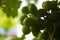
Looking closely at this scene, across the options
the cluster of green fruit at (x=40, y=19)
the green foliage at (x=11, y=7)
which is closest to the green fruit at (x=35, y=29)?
the cluster of green fruit at (x=40, y=19)

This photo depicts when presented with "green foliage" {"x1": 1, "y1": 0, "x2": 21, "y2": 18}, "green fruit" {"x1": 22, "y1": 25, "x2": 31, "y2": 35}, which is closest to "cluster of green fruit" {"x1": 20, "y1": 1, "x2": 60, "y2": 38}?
"green fruit" {"x1": 22, "y1": 25, "x2": 31, "y2": 35}

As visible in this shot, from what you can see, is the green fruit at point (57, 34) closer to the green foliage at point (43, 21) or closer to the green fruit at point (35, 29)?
the green foliage at point (43, 21)

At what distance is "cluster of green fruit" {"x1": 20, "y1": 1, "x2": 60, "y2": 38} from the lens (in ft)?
3.03

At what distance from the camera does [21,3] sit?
3.83ft

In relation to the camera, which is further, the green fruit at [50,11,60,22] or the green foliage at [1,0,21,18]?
the green foliage at [1,0,21,18]

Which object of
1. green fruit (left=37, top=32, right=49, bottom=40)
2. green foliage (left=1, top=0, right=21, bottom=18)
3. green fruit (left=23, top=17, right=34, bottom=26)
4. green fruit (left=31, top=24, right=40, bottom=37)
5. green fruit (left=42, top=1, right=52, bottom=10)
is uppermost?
green foliage (left=1, top=0, right=21, bottom=18)

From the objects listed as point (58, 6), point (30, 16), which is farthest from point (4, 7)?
point (58, 6)

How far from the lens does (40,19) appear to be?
0.95 metres

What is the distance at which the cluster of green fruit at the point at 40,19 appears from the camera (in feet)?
3.03

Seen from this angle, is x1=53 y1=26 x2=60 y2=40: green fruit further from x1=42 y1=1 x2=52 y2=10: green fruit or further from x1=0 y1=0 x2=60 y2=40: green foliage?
x1=42 y1=1 x2=52 y2=10: green fruit

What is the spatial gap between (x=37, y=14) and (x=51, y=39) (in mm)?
170

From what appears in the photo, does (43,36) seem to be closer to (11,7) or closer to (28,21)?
(28,21)

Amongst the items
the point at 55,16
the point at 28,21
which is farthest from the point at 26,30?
the point at 55,16

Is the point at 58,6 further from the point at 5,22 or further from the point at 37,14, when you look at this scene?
the point at 5,22
